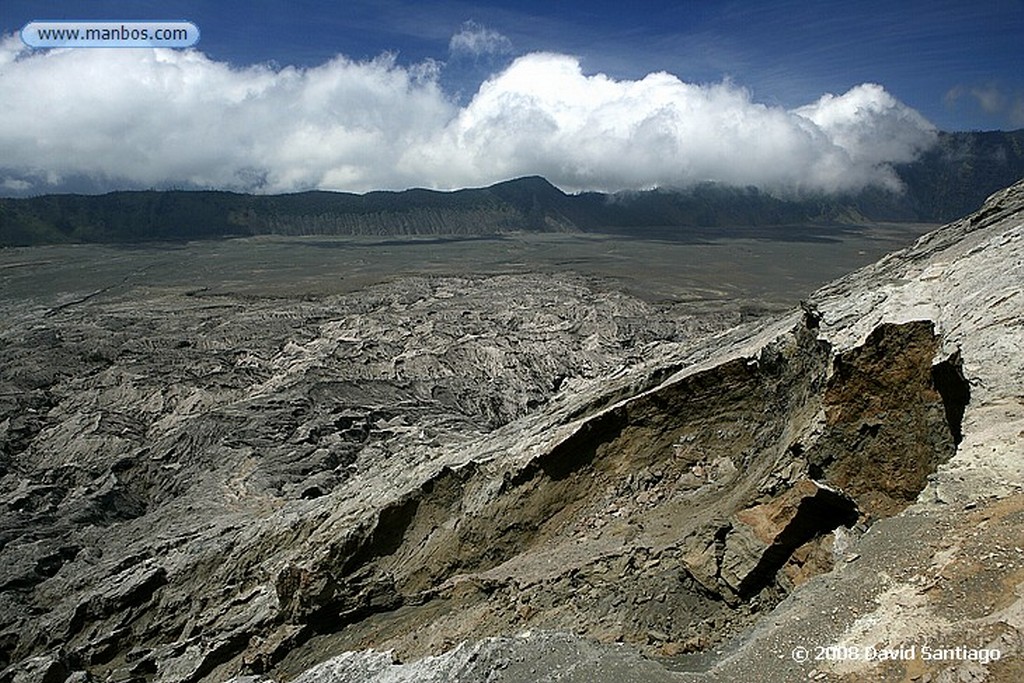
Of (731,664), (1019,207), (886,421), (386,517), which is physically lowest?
(386,517)

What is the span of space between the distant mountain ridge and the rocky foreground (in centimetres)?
10933

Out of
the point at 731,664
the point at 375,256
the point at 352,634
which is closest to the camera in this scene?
the point at 731,664

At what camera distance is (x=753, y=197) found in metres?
178

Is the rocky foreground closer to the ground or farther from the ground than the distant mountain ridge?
closer to the ground

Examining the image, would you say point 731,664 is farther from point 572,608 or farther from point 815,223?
point 815,223

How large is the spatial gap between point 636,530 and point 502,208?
140 m

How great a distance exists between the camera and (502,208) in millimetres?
144625

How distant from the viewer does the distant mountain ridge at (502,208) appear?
382ft

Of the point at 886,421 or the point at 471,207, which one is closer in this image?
the point at 886,421

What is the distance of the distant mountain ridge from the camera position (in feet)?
382

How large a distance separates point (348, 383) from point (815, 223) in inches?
6432

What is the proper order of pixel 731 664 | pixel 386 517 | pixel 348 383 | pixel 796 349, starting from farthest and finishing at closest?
pixel 348 383, pixel 386 517, pixel 796 349, pixel 731 664

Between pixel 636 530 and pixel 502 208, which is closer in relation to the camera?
pixel 636 530

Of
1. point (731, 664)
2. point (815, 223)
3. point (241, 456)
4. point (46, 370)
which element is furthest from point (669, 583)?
point (815, 223)
